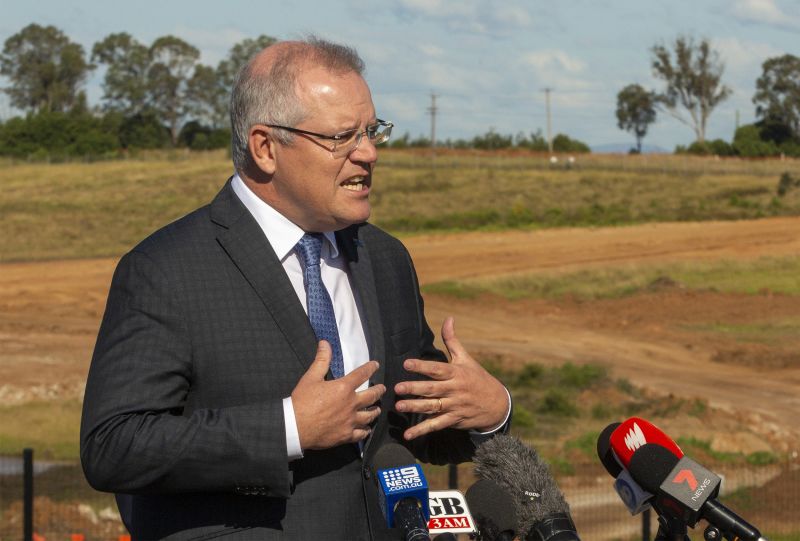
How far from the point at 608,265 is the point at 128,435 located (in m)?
33.6

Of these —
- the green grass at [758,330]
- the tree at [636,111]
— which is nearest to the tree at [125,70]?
the tree at [636,111]

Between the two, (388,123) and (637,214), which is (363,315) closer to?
(388,123)

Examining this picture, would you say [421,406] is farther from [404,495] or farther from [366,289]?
[404,495]

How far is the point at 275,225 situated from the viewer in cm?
297

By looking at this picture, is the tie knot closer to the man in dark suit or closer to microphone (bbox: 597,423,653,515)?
the man in dark suit

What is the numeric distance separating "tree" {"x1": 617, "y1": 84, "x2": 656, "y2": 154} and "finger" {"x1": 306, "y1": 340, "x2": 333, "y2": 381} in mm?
87409

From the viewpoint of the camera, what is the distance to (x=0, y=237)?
144 feet

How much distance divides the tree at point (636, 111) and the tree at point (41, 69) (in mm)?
41215

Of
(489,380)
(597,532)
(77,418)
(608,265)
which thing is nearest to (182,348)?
(489,380)

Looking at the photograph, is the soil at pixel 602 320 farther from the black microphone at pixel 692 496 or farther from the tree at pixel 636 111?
the tree at pixel 636 111

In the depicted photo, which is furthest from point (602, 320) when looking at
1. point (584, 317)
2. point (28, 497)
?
point (28, 497)

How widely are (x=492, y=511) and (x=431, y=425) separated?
55 cm

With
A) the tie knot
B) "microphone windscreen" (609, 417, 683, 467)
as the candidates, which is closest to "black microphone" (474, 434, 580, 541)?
"microphone windscreen" (609, 417, 683, 467)

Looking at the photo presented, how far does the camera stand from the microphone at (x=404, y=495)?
7.11ft
